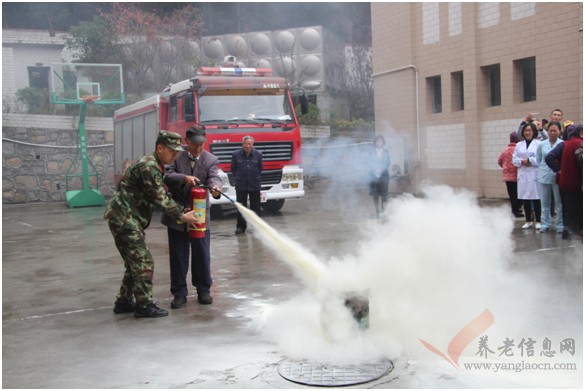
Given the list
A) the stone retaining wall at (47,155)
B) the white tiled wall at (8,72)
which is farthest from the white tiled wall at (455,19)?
the white tiled wall at (8,72)

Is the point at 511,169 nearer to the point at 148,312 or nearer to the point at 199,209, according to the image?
the point at 199,209

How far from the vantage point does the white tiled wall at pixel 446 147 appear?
16.8m

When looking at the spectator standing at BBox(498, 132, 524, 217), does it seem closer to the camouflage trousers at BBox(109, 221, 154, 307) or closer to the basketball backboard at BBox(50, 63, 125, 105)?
the camouflage trousers at BBox(109, 221, 154, 307)

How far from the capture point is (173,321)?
5.78 meters

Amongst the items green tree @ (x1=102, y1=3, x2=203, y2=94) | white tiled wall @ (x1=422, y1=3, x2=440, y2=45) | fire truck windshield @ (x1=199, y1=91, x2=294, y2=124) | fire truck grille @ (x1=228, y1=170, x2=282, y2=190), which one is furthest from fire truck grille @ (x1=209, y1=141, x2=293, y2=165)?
green tree @ (x1=102, y1=3, x2=203, y2=94)

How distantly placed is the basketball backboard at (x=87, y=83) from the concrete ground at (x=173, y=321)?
33.1ft

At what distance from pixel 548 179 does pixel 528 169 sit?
2.51 ft

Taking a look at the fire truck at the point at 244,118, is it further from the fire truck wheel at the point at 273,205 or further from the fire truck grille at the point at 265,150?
the fire truck wheel at the point at 273,205

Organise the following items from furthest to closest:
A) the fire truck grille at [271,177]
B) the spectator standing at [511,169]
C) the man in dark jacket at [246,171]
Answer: the fire truck grille at [271,177] < the man in dark jacket at [246,171] < the spectator standing at [511,169]

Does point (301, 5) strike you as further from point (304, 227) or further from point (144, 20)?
point (304, 227)

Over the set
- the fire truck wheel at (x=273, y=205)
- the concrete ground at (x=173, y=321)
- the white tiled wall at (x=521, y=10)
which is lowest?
the concrete ground at (x=173, y=321)

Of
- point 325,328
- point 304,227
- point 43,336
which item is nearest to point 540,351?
point 325,328

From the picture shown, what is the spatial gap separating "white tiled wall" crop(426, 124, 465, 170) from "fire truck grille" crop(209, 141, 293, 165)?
5.28 metres

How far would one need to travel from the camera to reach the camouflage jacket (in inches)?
230
